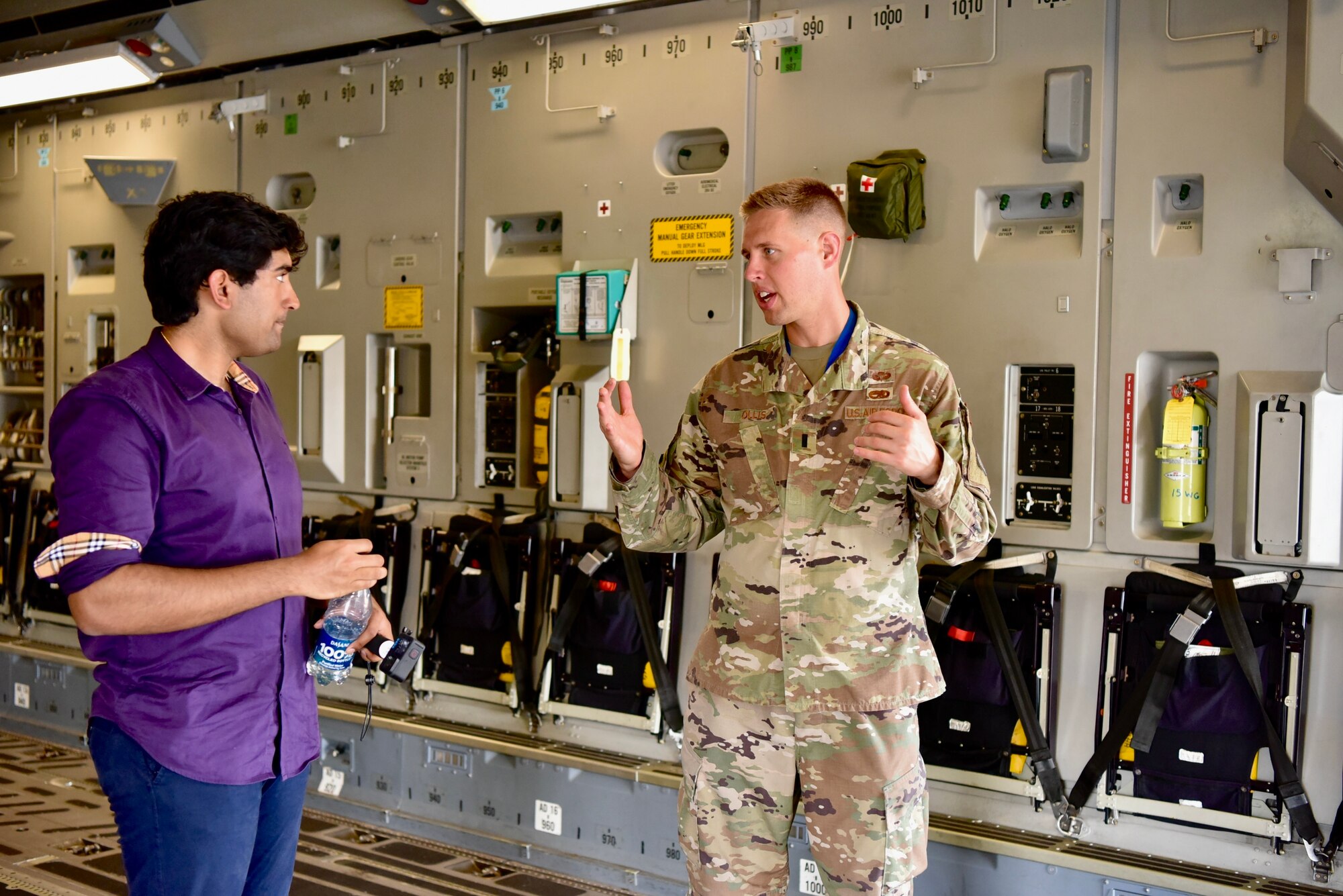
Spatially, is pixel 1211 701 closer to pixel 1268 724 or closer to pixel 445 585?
pixel 1268 724

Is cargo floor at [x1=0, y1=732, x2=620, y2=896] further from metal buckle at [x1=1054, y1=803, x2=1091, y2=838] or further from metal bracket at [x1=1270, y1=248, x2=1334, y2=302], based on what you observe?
metal bracket at [x1=1270, y1=248, x2=1334, y2=302]

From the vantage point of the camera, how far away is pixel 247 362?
615 centimetres

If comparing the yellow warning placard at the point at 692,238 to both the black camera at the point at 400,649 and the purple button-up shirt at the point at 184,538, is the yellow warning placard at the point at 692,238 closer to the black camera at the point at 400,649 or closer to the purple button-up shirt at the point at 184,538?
the black camera at the point at 400,649

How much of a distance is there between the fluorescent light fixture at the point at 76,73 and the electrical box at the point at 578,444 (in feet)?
9.79

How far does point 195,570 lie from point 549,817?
9.98 feet

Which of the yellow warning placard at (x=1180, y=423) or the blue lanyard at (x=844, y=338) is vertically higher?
the blue lanyard at (x=844, y=338)

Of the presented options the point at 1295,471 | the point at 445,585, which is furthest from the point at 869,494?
the point at 445,585

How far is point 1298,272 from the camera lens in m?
3.54

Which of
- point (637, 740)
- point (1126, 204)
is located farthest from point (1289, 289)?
point (637, 740)

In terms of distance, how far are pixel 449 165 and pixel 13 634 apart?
4.21 m

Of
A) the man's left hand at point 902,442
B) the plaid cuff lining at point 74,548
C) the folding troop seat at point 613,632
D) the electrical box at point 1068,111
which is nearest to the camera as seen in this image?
the plaid cuff lining at point 74,548

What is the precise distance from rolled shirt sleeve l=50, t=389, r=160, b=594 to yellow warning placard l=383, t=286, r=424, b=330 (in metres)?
3.21

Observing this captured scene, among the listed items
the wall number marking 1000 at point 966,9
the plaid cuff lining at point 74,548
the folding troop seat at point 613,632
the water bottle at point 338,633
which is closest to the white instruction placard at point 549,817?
the folding troop seat at point 613,632

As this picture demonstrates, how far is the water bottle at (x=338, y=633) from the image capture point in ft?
8.30
